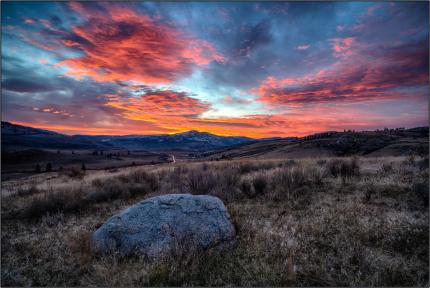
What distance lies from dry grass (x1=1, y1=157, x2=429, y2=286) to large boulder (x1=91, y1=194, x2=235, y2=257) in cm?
27

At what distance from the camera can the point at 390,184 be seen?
29.6ft

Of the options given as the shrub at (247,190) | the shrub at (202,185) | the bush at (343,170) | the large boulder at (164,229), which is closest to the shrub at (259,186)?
the shrub at (247,190)

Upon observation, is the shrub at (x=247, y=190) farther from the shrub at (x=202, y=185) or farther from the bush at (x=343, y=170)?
the bush at (x=343, y=170)

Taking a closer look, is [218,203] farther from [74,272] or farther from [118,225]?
[74,272]

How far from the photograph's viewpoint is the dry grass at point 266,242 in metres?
3.82

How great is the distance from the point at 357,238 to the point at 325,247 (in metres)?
0.89

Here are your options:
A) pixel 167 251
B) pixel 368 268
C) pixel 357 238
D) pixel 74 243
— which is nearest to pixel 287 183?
pixel 357 238

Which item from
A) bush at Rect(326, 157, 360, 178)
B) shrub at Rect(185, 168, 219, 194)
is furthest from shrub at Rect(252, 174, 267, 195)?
bush at Rect(326, 157, 360, 178)

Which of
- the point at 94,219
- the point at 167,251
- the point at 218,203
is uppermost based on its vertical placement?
the point at 218,203

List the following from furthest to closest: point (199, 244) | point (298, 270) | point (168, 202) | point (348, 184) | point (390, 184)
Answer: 1. point (348, 184)
2. point (390, 184)
3. point (168, 202)
4. point (199, 244)
5. point (298, 270)

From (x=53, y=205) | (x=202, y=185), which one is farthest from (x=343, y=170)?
(x=53, y=205)

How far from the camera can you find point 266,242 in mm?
4926

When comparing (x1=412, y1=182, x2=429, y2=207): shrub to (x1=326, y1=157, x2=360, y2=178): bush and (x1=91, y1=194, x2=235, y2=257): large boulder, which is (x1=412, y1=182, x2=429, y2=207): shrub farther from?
(x1=91, y1=194, x2=235, y2=257): large boulder

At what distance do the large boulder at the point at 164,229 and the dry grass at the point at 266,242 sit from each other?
272 millimetres
